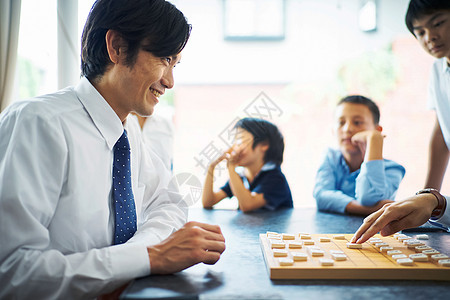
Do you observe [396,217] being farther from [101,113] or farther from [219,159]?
[219,159]

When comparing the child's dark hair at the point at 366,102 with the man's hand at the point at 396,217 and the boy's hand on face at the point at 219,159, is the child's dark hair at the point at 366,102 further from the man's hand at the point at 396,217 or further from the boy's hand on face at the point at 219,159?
the man's hand at the point at 396,217

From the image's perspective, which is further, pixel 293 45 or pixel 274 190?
pixel 293 45

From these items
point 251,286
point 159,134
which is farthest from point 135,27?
point 159,134

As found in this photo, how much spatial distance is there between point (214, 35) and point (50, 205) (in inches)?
154

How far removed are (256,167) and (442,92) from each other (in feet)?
3.33

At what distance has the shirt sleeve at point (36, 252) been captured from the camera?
73 centimetres

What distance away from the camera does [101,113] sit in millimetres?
1000

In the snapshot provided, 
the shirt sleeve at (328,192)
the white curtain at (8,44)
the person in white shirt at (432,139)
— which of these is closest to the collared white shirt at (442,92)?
the person in white shirt at (432,139)

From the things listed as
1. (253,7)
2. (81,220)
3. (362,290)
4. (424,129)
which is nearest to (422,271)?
(362,290)

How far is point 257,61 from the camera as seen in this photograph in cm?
472

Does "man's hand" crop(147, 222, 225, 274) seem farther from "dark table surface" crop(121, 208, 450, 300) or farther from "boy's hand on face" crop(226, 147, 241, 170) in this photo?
Result: "boy's hand on face" crop(226, 147, 241, 170)

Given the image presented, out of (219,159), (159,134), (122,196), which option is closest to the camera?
(122,196)

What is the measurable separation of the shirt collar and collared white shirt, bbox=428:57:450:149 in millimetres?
1552

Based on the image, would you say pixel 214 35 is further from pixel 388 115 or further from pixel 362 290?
pixel 362 290
